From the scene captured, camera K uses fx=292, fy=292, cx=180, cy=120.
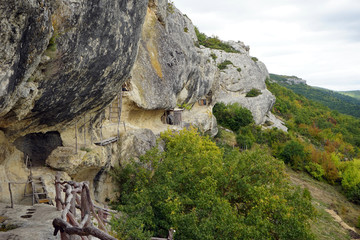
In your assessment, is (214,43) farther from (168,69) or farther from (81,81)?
(81,81)

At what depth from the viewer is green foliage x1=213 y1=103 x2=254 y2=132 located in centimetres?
4328

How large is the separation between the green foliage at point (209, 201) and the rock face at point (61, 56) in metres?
4.65

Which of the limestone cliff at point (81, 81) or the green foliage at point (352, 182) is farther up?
the limestone cliff at point (81, 81)

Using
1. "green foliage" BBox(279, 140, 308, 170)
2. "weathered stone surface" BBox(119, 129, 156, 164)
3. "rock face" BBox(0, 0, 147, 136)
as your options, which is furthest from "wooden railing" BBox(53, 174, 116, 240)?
"green foliage" BBox(279, 140, 308, 170)

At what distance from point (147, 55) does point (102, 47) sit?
9941 mm

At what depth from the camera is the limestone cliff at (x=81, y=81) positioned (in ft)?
23.2

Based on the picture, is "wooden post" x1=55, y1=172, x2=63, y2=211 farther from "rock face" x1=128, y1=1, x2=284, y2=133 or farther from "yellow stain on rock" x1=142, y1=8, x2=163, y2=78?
"yellow stain on rock" x1=142, y1=8, x2=163, y2=78

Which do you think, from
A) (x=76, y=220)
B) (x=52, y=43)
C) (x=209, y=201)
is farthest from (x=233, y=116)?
(x=76, y=220)

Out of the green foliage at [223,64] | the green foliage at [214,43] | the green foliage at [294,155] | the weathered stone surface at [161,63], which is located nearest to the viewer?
the weathered stone surface at [161,63]

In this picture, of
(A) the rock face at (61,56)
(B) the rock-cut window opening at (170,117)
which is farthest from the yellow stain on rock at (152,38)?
(A) the rock face at (61,56)

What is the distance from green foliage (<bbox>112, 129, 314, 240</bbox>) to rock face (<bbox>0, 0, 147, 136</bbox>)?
4653 millimetres

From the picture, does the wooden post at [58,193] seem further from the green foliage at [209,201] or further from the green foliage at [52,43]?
the green foliage at [52,43]

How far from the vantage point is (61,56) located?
884 centimetres

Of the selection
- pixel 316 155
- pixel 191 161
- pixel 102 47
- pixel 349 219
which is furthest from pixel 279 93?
pixel 102 47
